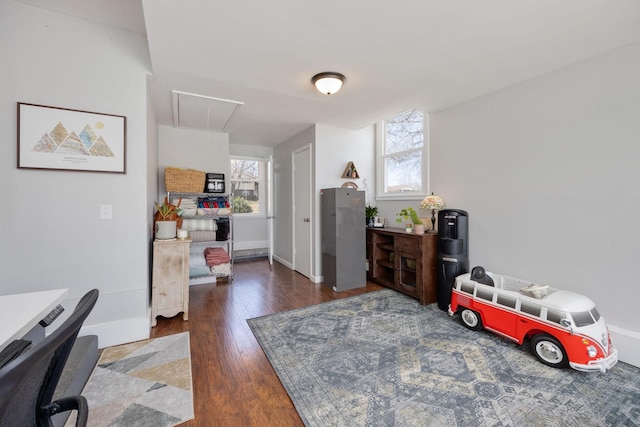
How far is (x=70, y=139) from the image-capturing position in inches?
84.4

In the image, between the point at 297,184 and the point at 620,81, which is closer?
the point at 620,81

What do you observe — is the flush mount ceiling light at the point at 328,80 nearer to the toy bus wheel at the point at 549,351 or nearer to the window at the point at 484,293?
the window at the point at 484,293

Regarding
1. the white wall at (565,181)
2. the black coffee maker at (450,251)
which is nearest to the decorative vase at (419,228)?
the black coffee maker at (450,251)

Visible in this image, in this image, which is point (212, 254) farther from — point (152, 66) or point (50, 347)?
point (50, 347)

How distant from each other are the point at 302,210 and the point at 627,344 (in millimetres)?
3746

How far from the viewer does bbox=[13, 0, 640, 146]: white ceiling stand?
1.67 metres

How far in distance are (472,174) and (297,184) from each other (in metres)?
2.64

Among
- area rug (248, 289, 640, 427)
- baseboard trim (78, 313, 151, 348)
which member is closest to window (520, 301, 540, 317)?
area rug (248, 289, 640, 427)

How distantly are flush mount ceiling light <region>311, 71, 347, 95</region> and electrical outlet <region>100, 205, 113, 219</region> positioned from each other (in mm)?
2156

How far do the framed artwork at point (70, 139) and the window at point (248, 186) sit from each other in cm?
Answer: 358

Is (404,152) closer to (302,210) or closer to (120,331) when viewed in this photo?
(302,210)

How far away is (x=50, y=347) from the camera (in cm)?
54

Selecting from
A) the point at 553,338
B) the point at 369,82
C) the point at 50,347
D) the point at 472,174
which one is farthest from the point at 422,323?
the point at 50,347

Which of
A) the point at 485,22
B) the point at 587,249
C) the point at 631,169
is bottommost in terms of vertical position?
the point at 587,249
